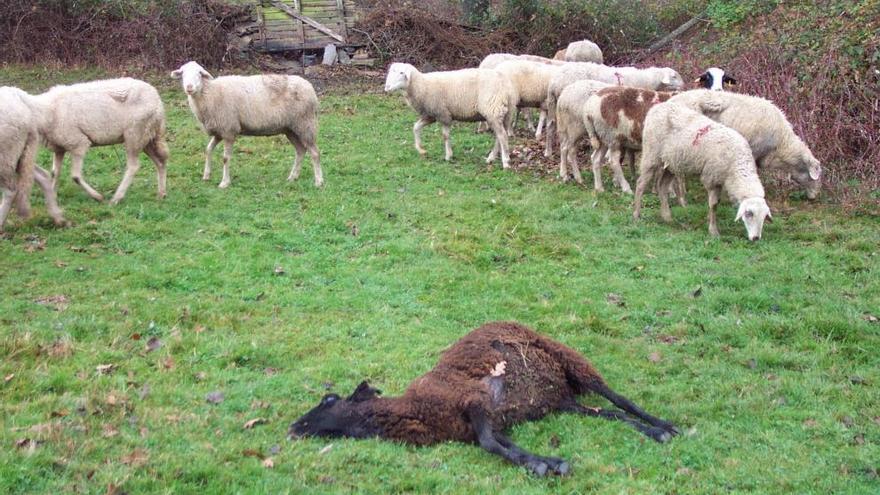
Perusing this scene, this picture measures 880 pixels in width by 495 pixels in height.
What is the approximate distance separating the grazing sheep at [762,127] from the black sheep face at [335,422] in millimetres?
7717

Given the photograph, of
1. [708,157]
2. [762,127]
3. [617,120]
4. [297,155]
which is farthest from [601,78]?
[297,155]

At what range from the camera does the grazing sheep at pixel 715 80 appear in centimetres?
1348

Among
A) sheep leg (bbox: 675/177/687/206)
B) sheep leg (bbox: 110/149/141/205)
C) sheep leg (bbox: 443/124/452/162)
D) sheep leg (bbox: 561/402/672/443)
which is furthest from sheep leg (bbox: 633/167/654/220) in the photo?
Result: sheep leg (bbox: 110/149/141/205)

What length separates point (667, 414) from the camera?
6023 millimetres

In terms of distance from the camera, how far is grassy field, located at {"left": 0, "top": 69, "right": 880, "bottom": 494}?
5.08 meters

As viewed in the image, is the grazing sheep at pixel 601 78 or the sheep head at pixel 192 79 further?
the grazing sheep at pixel 601 78

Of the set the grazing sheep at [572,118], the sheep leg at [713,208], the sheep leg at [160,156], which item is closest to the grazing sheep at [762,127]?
the sheep leg at [713,208]

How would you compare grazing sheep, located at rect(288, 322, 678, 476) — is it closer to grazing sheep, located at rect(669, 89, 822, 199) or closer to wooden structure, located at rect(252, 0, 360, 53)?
grazing sheep, located at rect(669, 89, 822, 199)

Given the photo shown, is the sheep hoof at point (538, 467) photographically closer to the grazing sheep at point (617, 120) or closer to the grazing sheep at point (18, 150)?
the grazing sheep at point (18, 150)

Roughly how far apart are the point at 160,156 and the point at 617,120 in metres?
6.30

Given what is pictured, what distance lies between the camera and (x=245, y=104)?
12078 millimetres

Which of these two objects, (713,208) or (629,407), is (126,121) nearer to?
(713,208)

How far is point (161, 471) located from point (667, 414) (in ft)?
11.2

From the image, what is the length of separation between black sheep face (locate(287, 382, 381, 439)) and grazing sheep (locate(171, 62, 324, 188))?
7373 millimetres
